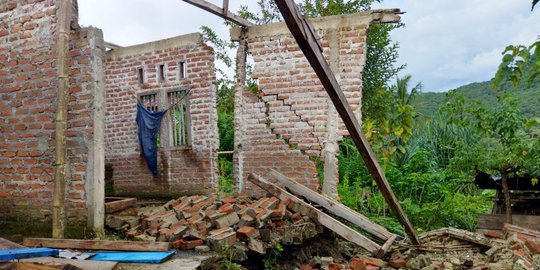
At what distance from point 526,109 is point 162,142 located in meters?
11.5

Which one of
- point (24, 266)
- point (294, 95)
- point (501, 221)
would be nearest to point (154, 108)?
point (294, 95)

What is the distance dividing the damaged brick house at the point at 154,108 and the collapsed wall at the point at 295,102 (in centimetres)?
2

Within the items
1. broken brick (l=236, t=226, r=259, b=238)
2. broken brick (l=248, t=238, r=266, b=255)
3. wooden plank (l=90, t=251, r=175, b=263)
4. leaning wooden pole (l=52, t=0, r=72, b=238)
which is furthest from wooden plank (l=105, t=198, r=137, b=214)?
broken brick (l=248, t=238, r=266, b=255)

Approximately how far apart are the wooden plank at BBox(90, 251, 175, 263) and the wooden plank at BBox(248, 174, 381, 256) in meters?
2.55

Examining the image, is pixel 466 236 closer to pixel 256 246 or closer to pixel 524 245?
pixel 524 245

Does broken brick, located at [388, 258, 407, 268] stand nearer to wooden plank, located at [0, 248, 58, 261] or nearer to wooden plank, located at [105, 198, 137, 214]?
wooden plank, located at [105, 198, 137, 214]

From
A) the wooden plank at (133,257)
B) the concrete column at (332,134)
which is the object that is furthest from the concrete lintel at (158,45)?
the wooden plank at (133,257)

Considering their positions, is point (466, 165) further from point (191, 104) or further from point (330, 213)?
point (191, 104)

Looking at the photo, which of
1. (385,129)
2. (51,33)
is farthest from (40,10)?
(385,129)

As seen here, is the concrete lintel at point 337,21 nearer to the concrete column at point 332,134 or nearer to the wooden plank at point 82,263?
the concrete column at point 332,134

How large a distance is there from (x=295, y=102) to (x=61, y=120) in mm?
3718

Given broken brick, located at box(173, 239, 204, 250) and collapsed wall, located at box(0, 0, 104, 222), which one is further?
collapsed wall, located at box(0, 0, 104, 222)

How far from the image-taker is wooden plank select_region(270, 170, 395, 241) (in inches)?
243

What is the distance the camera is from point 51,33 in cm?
491
